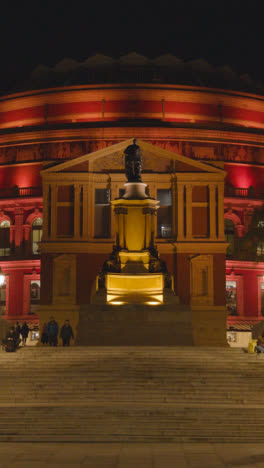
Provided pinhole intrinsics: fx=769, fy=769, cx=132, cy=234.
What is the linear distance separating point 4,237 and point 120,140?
11769 mm

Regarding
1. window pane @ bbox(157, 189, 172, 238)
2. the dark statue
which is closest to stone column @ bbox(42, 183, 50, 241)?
window pane @ bbox(157, 189, 172, 238)

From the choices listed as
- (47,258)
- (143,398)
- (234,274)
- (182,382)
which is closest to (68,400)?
(143,398)

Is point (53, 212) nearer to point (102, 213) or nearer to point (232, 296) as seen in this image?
point (102, 213)

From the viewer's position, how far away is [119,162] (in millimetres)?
51031

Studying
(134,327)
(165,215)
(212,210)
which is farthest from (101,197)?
(134,327)

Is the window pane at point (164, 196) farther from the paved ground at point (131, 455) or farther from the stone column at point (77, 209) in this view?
the paved ground at point (131, 455)

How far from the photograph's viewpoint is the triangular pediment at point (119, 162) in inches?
1999

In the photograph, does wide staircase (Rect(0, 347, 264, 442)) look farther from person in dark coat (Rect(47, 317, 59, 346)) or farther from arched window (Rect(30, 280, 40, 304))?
arched window (Rect(30, 280, 40, 304))

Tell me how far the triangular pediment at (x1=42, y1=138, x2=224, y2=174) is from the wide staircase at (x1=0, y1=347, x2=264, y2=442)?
21.5 metres

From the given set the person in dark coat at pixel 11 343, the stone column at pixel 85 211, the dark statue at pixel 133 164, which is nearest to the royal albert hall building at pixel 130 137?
the stone column at pixel 85 211

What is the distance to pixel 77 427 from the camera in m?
22.5

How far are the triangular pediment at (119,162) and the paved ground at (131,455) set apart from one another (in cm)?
3123

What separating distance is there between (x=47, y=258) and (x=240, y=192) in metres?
17.3

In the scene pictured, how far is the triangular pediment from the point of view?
50781 millimetres
